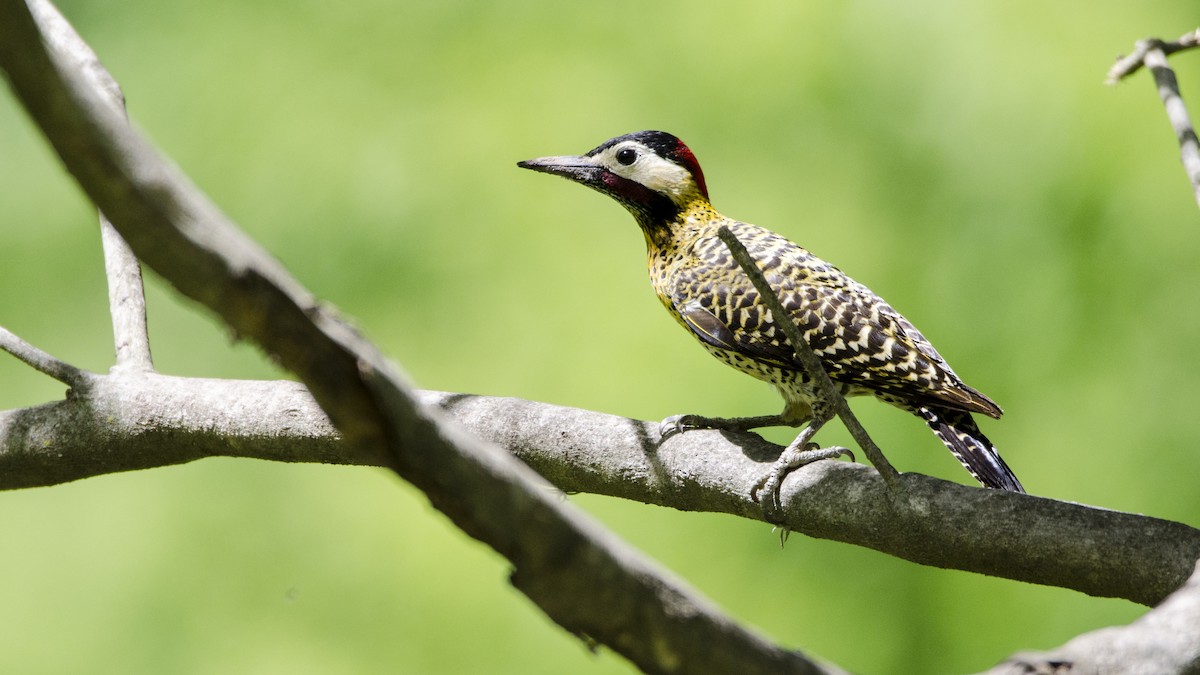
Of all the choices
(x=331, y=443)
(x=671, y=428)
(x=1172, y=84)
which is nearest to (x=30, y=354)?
(x=331, y=443)

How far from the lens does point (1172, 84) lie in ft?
7.89

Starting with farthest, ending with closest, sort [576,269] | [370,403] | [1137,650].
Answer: [576,269]
[1137,650]
[370,403]

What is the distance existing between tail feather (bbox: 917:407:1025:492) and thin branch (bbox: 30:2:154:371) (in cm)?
161

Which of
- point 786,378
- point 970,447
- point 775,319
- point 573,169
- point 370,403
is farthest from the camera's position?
point 573,169

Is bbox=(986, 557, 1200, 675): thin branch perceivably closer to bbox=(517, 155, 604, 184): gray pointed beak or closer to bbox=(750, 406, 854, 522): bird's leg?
bbox=(750, 406, 854, 522): bird's leg

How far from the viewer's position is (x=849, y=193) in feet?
12.7

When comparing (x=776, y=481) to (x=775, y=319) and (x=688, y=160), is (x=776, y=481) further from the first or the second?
(x=688, y=160)

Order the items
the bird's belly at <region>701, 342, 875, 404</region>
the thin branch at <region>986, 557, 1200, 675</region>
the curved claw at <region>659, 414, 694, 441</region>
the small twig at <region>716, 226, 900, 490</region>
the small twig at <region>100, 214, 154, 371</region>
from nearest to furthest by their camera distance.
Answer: the thin branch at <region>986, 557, 1200, 675</region> < the small twig at <region>716, 226, 900, 490</region> < the curved claw at <region>659, 414, 694, 441</region> < the small twig at <region>100, 214, 154, 371</region> < the bird's belly at <region>701, 342, 875, 404</region>

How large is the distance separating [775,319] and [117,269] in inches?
53.6

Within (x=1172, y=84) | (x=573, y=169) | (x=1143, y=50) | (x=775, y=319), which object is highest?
(x=573, y=169)

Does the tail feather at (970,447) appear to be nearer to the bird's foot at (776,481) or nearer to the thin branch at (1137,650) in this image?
the bird's foot at (776,481)

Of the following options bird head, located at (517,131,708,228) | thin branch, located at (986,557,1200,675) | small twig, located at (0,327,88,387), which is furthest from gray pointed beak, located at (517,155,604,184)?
thin branch, located at (986,557,1200,675)

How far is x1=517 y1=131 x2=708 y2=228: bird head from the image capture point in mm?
2869

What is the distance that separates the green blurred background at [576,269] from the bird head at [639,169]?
100cm
